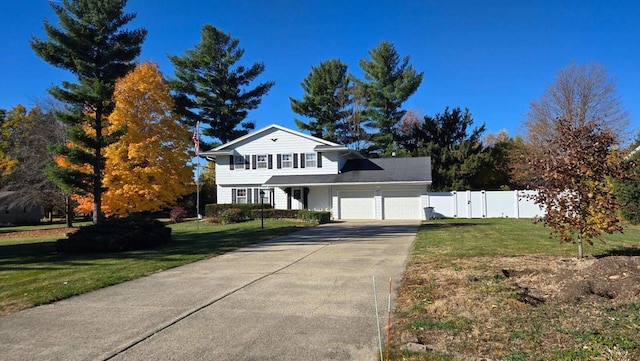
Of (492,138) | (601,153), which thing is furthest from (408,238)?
(492,138)

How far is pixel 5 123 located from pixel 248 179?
26417mm

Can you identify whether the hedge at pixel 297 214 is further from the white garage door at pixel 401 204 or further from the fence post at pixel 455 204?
the fence post at pixel 455 204

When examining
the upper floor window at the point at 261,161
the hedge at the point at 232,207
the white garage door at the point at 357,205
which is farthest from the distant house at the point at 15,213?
the white garage door at the point at 357,205

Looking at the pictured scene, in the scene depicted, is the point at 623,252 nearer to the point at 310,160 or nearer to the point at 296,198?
the point at 296,198

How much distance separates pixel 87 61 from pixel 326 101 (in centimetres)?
2690

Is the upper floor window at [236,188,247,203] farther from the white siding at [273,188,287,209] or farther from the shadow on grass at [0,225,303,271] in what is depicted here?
the shadow on grass at [0,225,303,271]

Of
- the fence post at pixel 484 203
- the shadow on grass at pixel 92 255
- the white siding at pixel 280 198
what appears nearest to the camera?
the shadow on grass at pixel 92 255

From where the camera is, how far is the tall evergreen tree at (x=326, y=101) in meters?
45.8

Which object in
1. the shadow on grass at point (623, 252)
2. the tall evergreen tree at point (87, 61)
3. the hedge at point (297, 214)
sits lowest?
the shadow on grass at point (623, 252)

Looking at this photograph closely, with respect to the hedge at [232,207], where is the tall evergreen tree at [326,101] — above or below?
above

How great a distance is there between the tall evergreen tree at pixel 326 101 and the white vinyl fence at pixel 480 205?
763 inches

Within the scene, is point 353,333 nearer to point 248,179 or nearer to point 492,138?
point 248,179

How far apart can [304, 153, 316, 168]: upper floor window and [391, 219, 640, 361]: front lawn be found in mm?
22144

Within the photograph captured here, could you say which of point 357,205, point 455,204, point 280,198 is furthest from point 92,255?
point 455,204
